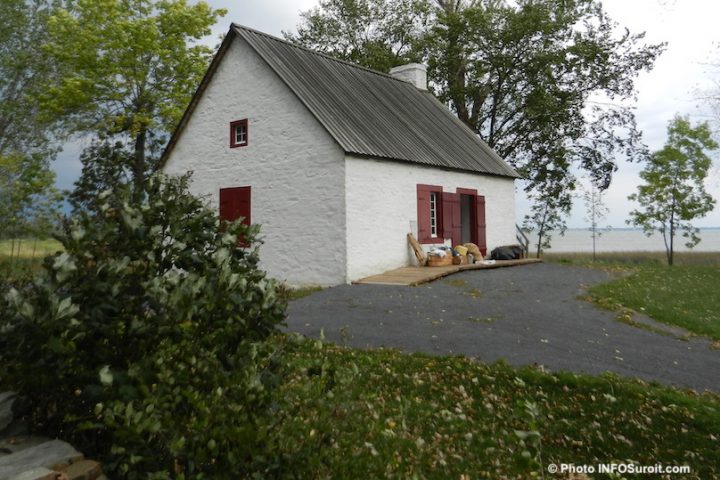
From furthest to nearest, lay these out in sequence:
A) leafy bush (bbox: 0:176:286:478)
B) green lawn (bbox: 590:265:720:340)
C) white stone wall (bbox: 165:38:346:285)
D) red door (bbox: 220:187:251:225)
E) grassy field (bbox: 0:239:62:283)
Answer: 1. red door (bbox: 220:187:251:225)
2. white stone wall (bbox: 165:38:346:285)
3. green lawn (bbox: 590:265:720:340)
4. grassy field (bbox: 0:239:62:283)
5. leafy bush (bbox: 0:176:286:478)

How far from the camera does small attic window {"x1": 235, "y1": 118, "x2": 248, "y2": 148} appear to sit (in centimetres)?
1688

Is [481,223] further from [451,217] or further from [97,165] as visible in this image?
[97,165]

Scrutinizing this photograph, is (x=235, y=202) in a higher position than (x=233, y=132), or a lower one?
lower

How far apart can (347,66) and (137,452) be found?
1933 centimetres

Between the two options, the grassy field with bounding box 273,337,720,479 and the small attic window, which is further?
the small attic window

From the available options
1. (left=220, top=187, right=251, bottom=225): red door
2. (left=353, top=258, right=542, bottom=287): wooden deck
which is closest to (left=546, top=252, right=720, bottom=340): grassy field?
(left=353, top=258, right=542, bottom=287): wooden deck

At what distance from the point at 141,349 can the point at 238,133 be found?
49.4 ft

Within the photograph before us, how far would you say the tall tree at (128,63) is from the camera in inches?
976

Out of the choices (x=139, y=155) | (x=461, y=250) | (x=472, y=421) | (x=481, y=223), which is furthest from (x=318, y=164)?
(x=139, y=155)

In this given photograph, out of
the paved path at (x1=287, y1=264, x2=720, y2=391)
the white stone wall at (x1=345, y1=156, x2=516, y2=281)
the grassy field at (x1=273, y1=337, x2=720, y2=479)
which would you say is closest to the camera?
the grassy field at (x1=273, y1=337, x2=720, y2=479)

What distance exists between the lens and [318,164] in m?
14.9

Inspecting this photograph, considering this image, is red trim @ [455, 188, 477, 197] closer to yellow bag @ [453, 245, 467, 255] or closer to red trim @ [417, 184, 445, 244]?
red trim @ [417, 184, 445, 244]

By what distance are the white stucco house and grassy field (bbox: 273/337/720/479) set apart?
775 cm

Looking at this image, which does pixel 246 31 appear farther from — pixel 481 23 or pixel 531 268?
pixel 481 23
